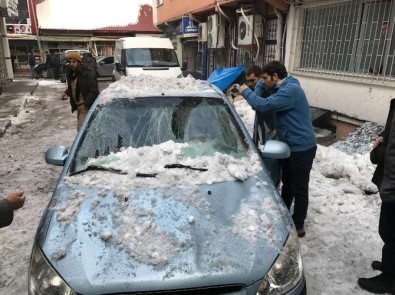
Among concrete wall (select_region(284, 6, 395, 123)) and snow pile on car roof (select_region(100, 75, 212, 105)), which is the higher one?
snow pile on car roof (select_region(100, 75, 212, 105))

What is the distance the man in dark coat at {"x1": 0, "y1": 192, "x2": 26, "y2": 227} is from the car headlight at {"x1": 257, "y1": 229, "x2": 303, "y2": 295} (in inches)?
63.0

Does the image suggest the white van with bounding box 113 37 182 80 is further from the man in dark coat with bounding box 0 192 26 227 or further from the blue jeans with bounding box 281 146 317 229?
the man in dark coat with bounding box 0 192 26 227

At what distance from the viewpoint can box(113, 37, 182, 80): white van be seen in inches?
466

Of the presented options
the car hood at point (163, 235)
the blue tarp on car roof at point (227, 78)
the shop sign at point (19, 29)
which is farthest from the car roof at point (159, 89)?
the shop sign at point (19, 29)

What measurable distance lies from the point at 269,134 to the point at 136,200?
7.51ft

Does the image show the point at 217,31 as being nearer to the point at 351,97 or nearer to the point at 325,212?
the point at 351,97

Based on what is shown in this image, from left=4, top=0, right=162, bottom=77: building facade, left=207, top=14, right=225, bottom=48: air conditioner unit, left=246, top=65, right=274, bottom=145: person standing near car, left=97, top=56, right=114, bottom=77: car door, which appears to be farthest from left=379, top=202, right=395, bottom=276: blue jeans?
left=4, top=0, right=162, bottom=77: building facade

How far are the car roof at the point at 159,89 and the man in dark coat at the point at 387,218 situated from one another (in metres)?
1.42

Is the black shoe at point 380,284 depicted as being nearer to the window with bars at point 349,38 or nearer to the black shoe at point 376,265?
the black shoe at point 376,265

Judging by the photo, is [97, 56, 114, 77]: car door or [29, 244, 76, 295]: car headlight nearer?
[29, 244, 76, 295]: car headlight

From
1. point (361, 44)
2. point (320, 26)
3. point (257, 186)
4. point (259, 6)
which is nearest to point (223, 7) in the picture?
point (259, 6)

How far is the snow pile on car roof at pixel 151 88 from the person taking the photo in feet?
10.6

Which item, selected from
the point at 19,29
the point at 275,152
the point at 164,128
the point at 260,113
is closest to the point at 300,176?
the point at 275,152

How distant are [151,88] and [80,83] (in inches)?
102
